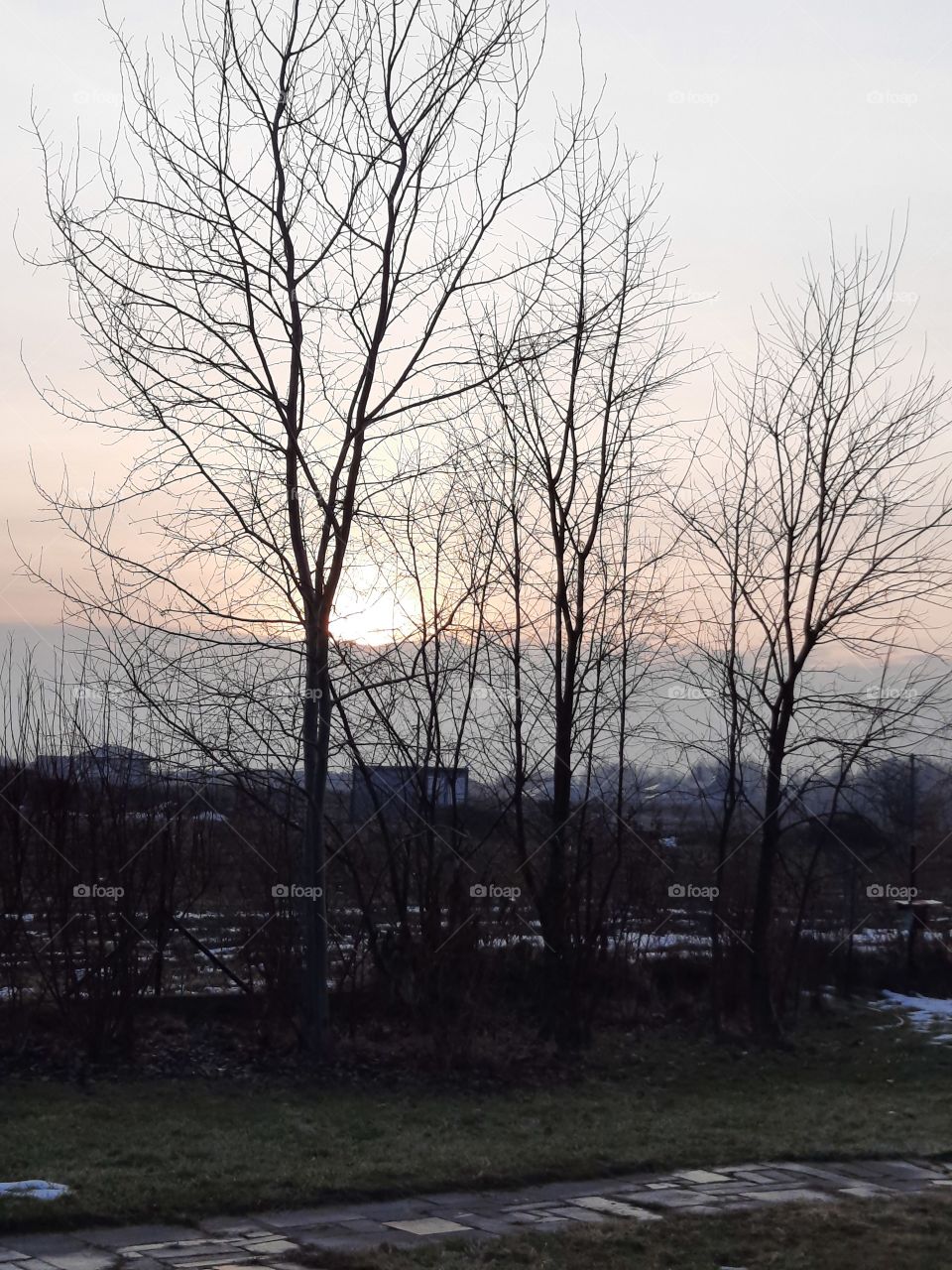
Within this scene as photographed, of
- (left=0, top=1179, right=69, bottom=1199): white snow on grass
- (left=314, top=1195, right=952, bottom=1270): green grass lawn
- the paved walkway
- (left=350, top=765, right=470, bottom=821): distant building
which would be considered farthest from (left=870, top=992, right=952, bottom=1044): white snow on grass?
(left=0, top=1179, right=69, bottom=1199): white snow on grass

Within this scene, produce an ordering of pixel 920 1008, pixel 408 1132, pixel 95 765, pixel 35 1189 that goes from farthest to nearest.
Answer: pixel 920 1008, pixel 95 765, pixel 408 1132, pixel 35 1189

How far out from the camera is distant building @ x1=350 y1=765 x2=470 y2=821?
11492 millimetres

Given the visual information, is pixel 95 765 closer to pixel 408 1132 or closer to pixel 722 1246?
pixel 408 1132

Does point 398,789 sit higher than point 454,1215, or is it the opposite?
point 398,789

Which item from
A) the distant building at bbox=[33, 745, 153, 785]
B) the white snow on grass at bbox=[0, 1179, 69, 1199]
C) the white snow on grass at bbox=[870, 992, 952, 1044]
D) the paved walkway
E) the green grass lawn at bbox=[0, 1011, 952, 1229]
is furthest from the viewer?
the white snow on grass at bbox=[870, 992, 952, 1044]

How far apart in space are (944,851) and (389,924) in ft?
44.2

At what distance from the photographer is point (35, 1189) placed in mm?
6020

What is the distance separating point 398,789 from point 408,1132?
157 inches

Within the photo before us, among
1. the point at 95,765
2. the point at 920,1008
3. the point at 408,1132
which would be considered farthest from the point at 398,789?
the point at 920,1008

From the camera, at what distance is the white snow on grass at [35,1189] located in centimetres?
587

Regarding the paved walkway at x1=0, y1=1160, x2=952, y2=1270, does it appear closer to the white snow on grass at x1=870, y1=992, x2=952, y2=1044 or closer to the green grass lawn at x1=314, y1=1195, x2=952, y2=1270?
the green grass lawn at x1=314, y1=1195, x2=952, y2=1270

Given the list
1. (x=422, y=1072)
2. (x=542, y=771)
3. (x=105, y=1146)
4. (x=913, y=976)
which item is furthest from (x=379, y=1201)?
(x=913, y=976)

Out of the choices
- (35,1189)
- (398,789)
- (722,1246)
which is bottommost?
(722,1246)

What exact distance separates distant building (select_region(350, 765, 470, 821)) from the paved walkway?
4954 millimetres
